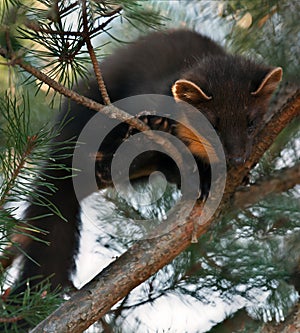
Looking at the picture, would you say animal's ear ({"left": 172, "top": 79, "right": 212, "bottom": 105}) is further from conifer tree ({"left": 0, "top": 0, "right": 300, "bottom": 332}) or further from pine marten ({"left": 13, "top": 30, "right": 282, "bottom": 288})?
conifer tree ({"left": 0, "top": 0, "right": 300, "bottom": 332})

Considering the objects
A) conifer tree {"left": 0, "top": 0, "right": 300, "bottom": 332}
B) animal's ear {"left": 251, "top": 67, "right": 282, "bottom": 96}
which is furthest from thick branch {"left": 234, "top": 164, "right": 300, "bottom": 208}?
animal's ear {"left": 251, "top": 67, "right": 282, "bottom": 96}

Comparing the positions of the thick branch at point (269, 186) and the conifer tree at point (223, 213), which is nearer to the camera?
the conifer tree at point (223, 213)

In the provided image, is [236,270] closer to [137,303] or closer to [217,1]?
[137,303]

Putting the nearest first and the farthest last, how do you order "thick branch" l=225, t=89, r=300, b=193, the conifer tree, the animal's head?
the conifer tree, "thick branch" l=225, t=89, r=300, b=193, the animal's head

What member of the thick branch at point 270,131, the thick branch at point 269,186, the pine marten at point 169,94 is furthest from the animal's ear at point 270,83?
the thick branch at point 269,186

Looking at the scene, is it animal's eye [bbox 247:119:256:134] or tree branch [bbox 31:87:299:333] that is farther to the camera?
animal's eye [bbox 247:119:256:134]

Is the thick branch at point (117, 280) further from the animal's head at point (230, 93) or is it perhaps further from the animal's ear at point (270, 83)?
the animal's ear at point (270, 83)

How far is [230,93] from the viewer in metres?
2.29

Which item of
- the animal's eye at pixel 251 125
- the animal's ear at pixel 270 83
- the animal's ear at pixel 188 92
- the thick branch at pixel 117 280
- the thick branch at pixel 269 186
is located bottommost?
the thick branch at pixel 117 280

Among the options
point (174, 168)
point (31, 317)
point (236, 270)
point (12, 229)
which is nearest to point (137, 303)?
point (236, 270)

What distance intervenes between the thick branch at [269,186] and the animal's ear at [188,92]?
1.04 feet

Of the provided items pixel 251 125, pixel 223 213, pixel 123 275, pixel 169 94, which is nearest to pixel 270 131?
pixel 251 125

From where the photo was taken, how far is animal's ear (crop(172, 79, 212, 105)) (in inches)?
88.4

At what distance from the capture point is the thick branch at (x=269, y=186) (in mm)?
2135
